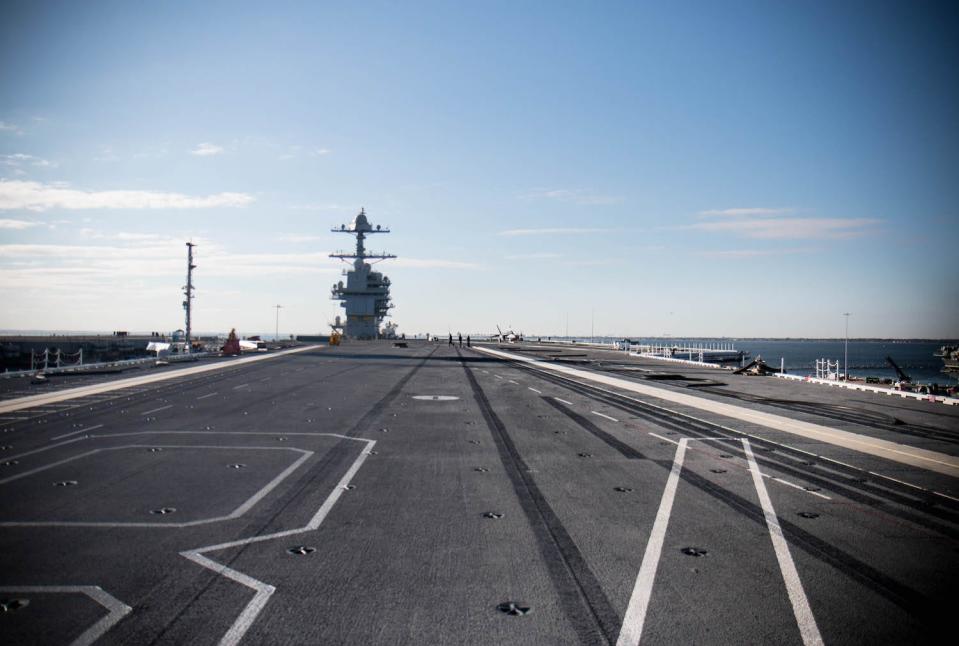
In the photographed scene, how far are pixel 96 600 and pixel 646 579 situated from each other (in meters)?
5.11

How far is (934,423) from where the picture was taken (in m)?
17.8

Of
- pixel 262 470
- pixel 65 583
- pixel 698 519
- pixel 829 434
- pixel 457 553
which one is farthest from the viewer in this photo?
pixel 829 434

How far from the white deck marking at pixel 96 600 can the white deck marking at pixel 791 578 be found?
5.62 m

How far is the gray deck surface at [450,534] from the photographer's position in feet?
17.6

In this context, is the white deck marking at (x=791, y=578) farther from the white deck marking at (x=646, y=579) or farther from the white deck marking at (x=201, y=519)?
the white deck marking at (x=201, y=519)

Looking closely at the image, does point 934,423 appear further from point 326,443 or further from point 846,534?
point 326,443

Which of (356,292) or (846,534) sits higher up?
(356,292)

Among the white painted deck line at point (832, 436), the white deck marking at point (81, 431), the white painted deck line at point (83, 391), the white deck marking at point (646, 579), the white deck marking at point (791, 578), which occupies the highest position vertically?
the white painted deck line at point (832, 436)

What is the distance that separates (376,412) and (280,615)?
14.3 meters

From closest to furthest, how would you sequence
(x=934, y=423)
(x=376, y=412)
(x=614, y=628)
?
(x=614, y=628) < (x=934, y=423) < (x=376, y=412)

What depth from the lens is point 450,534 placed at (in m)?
7.77

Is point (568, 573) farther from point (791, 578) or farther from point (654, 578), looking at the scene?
point (791, 578)

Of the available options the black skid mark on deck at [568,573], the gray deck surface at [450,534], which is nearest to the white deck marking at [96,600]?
the gray deck surface at [450,534]

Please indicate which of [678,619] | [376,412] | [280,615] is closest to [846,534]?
[678,619]
